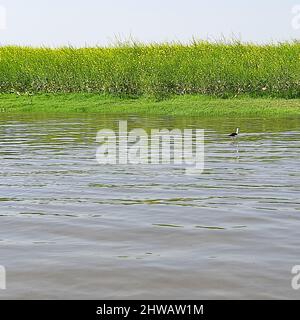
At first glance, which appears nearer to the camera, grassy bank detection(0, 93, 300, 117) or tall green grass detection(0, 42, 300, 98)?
grassy bank detection(0, 93, 300, 117)

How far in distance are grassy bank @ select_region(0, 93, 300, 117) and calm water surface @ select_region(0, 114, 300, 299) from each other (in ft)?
30.7

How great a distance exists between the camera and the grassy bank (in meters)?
21.7

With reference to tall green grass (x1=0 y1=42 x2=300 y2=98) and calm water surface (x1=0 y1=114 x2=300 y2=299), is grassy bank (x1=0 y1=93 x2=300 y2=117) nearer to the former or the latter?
tall green grass (x1=0 y1=42 x2=300 y2=98)

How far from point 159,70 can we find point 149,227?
19.8 metres

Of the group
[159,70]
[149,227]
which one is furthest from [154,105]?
[149,227]

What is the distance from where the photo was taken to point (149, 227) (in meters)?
6.79

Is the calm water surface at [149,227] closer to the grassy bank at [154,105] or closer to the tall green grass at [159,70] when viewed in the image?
the grassy bank at [154,105]

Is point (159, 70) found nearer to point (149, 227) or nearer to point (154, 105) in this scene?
point (154, 105)

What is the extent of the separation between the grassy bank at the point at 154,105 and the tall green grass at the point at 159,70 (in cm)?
107

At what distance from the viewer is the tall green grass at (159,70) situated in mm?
25531

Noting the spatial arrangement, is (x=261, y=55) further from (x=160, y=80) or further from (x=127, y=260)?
(x=127, y=260)

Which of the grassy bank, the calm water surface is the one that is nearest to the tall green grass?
the grassy bank

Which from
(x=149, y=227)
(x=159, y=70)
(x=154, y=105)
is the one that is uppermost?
(x=159, y=70)

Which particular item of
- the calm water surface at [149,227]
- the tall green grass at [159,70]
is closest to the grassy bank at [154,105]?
the tall green grass at [159,70]
